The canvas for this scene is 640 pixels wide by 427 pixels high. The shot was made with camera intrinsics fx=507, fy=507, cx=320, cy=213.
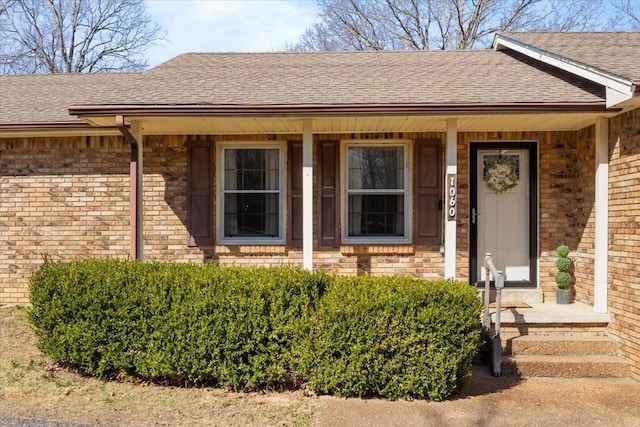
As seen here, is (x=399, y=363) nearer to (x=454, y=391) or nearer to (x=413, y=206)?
(x=454, y=391)

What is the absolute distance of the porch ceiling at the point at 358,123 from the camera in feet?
20.3

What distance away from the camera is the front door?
746cm

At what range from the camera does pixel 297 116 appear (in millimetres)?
5984

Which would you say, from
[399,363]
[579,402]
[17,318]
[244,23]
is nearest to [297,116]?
[399,363]

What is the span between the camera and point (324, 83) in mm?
6773

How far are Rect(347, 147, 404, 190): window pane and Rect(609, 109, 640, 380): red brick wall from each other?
279 cm

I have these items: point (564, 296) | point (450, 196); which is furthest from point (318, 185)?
point (564, 296)

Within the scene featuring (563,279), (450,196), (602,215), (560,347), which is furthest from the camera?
(563,279)

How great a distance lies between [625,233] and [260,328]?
4.18 metres

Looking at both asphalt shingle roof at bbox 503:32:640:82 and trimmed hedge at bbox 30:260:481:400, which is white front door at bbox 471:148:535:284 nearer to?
asphalt shingle roof at bbox 503:32:640:82

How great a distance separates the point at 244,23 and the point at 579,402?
61.0 feet

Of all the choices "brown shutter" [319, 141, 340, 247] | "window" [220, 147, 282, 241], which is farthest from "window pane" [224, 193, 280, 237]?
"brown shutter" [319, 141, 340, 247]

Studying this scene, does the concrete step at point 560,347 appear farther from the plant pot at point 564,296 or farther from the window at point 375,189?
the window at point 375,189

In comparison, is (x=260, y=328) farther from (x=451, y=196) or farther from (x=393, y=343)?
(x=451, y=196)
